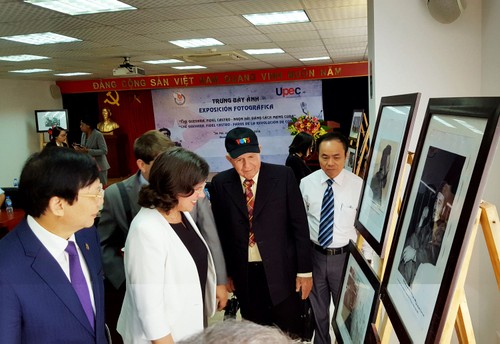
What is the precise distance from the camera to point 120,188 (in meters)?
2.13

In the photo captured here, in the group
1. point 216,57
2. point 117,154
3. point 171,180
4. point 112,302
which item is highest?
point 216,57

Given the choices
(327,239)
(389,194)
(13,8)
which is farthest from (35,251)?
(13,8)

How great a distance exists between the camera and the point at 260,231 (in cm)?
215

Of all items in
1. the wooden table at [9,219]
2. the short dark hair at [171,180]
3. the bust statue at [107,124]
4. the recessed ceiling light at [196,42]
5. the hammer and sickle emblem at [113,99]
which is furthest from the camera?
the hammer and sickle emblem at [113,99]

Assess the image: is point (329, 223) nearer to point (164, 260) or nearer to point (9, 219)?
point (164, 260)

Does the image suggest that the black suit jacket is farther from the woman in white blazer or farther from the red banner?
the red banner

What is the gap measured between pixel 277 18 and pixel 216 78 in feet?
19.6

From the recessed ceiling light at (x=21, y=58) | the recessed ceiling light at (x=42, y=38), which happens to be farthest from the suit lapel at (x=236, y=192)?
the recessed ceiling light at (x=21, y=58)

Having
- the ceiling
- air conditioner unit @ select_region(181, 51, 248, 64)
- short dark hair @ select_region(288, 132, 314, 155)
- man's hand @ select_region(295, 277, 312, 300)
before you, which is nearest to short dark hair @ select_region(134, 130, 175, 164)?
man's hand @ select_region(295, 277, 312, 300)

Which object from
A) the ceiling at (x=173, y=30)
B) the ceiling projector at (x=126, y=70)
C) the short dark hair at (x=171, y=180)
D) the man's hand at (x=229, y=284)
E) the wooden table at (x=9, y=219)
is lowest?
the wooden table at (x=9, y=219)

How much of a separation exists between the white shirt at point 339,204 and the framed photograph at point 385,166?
3.36 ft

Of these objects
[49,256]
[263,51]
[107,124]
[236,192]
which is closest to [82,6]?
[236,192]

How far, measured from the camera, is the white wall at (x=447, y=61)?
2.13 m

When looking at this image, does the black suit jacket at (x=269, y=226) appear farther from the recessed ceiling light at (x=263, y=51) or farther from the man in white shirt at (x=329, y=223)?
the recessed ceiling light at (x=263, y=51)
